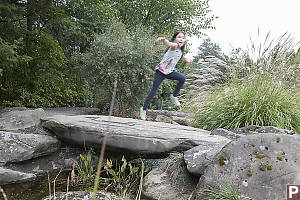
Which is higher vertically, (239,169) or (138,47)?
(138,47)

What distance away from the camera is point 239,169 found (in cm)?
192

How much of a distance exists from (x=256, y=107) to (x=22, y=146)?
11.4 feet

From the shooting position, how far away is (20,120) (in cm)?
381

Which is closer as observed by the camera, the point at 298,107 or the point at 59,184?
the point at 59,184

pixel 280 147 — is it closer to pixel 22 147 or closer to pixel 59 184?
pixel 59 184

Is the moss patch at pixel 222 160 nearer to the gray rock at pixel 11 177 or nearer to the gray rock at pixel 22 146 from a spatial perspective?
the gray rock at pixel 11 177

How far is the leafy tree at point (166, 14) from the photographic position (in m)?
14.8

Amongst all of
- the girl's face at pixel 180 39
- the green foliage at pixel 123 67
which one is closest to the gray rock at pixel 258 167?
the girl's face at pixel 180 39

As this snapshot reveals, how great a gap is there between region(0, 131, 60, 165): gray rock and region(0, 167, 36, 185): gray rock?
339 mm

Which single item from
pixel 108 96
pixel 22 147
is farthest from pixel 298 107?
pixel 108 96

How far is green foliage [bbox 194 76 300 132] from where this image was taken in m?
3.94

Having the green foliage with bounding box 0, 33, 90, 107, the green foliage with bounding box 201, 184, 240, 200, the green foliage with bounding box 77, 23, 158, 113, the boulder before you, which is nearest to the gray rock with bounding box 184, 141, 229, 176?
the boulder

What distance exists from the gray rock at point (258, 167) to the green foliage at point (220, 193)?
4 centimetres

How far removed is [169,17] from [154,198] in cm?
1470
